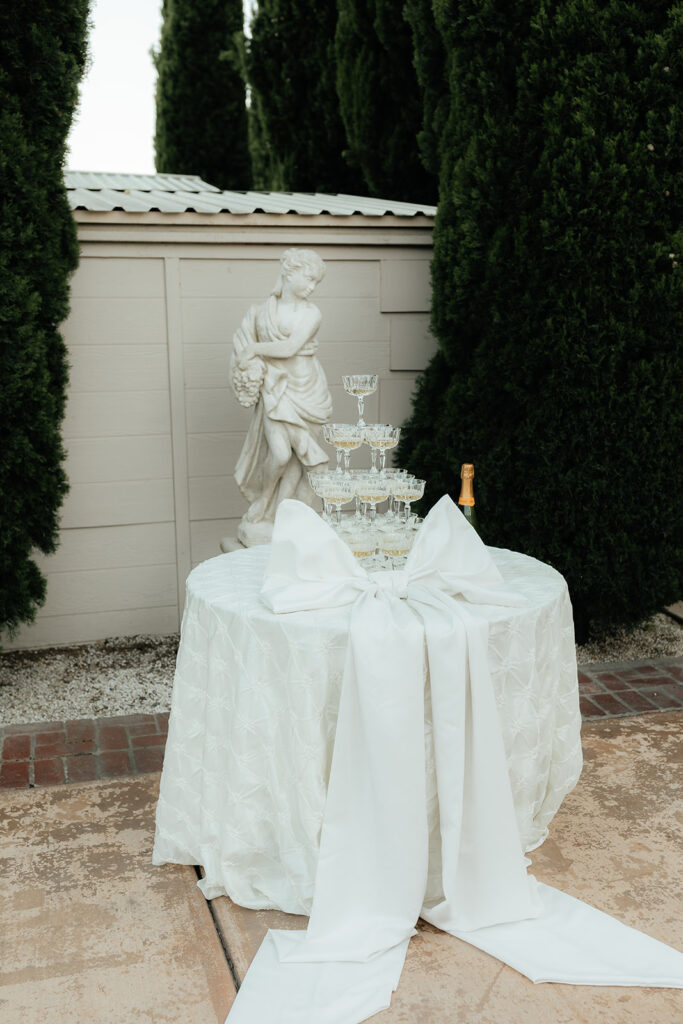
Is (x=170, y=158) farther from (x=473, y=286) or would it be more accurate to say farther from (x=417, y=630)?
(x=417, y=630)

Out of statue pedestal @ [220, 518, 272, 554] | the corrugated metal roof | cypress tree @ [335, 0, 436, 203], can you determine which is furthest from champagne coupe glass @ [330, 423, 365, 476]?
cypress tree @ [335, 0, 436, 203]

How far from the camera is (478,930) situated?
254 centimetres

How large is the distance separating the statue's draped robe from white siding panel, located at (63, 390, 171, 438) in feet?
2.43

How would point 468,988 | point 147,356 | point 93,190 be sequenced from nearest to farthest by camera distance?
point 468,988, point 147,356, point 93,190

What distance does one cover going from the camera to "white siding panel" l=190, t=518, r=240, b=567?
530cm

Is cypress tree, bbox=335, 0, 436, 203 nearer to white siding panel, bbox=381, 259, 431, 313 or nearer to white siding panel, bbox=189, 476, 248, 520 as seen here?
white siding panel, bbox=381, 259, 431, 313

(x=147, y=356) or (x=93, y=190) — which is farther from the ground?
(x=93, y=190)

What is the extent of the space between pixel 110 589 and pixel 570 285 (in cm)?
306

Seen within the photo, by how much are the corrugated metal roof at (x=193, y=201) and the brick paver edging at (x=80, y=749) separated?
265 cm

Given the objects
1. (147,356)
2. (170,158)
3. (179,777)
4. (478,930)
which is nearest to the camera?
(478,930)

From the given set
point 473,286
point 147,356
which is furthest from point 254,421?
point 473,286

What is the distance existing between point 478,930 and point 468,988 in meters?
0.21

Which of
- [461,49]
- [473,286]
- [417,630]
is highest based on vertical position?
[461,49]

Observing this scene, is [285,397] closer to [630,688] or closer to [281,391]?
[281,391]
